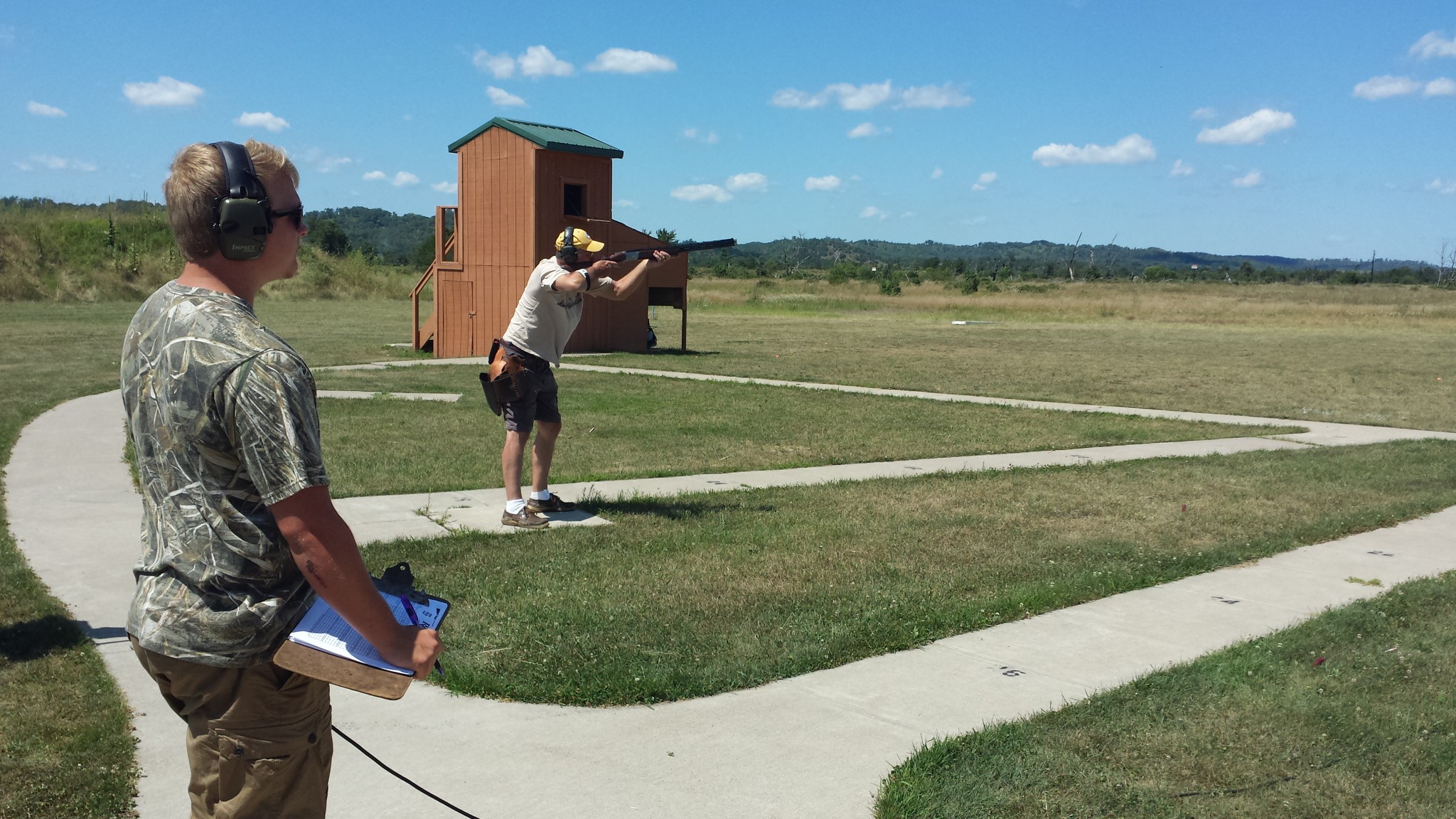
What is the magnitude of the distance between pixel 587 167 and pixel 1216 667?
20745 mm

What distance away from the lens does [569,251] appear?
24.3 feet

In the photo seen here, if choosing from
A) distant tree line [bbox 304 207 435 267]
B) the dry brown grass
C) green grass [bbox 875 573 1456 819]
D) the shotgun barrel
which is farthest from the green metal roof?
distant tree line [bbox 304 207 435 267]

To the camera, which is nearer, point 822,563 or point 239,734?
point 239,734

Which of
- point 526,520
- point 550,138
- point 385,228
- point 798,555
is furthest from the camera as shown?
point 385,228

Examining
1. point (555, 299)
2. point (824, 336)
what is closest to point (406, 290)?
point (824, 336)

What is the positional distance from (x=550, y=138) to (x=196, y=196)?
21.6 meters

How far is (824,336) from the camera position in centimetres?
3478

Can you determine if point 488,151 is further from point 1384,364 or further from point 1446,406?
point 1384,364

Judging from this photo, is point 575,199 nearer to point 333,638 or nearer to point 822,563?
point 822,563

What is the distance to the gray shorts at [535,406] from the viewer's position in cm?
743

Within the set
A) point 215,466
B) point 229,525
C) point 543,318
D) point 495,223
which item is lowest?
point 229,525

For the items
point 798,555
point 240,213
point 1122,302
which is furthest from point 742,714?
point 1122,302

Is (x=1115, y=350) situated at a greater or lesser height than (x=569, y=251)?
lesser

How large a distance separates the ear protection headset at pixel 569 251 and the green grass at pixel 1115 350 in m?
11.3
